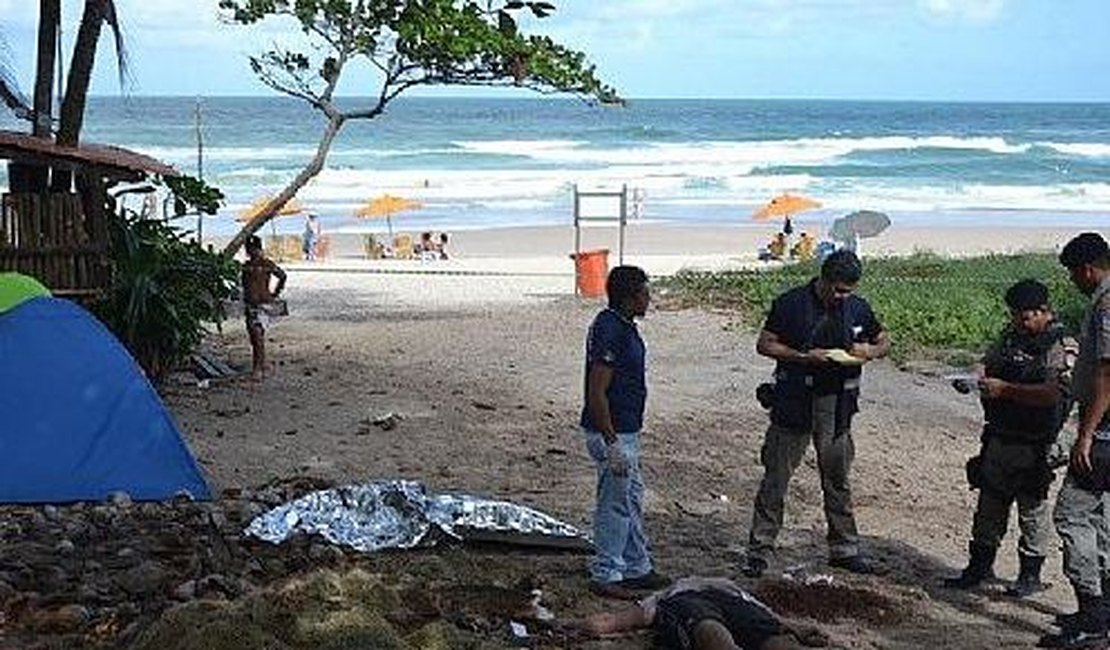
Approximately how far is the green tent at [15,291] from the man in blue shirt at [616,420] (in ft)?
11.7

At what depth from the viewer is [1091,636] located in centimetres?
608

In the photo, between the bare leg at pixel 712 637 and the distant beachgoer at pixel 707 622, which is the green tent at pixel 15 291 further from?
the bare leg at pixel 712 637

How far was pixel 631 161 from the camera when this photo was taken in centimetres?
5631

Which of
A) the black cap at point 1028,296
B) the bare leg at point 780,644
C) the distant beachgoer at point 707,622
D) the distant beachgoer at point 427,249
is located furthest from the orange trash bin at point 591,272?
the bare leg at point 780,644

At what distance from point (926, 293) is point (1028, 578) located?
10.9m

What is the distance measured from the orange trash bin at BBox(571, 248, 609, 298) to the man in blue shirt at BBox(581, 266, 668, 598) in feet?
42.3

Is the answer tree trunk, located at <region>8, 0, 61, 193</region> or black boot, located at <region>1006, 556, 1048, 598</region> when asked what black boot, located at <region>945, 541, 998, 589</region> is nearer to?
black boot, located at <region>1006, 556, 1048, 598</region>

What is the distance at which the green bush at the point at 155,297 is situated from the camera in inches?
474

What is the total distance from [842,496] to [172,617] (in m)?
3.31

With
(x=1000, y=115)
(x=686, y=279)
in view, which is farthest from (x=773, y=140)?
(x=686, y=279)

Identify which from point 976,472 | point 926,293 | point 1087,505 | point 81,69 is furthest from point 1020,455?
point 926,293

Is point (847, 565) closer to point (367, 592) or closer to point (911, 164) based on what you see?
point (367, 592)

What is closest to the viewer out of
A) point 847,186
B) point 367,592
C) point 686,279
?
point 367,592

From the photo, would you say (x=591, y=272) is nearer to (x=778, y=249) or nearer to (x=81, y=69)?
(x=778, y=249)
